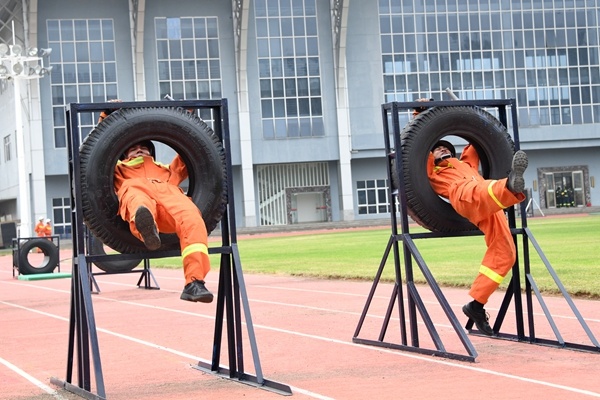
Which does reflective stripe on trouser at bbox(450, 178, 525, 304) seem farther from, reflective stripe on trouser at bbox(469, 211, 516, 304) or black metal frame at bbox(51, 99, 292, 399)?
black metal frame at bbox(51, 99, 292, 399)

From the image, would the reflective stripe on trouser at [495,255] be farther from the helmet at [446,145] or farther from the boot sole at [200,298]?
the boot sole at [200,298]

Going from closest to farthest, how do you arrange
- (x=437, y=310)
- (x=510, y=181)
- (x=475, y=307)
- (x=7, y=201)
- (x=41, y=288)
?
(x=510, y=181)
(x=475, y=307)
(x=437, y=310)
(x=41, y=288)
(x=7, y=201)

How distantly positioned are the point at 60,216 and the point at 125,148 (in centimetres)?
6007

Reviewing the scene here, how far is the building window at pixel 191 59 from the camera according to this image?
65625 millimetres

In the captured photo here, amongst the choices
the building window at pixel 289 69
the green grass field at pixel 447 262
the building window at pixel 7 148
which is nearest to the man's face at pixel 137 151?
the green grass field at pixel 447 262

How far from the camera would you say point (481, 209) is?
974 cm

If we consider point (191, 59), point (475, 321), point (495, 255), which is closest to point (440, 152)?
point (495, 255)

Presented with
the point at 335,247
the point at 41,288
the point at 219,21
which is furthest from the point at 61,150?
the point at 41,288

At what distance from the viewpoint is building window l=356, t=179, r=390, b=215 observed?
70.2m

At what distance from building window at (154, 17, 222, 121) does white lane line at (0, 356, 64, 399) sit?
55.8 meters

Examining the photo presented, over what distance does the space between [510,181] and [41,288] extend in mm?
16571

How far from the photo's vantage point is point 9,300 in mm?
20219

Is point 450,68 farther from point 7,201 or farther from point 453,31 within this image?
point 7,201

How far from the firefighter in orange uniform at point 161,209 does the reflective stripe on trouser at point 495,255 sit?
3099 mm
